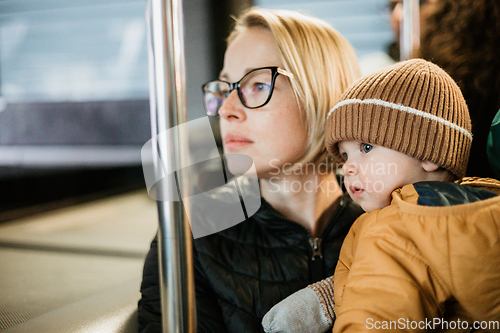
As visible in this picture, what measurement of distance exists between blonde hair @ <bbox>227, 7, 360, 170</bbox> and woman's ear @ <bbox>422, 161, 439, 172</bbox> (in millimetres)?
297

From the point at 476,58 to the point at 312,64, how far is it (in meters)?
0.41

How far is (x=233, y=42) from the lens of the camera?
1007 mm

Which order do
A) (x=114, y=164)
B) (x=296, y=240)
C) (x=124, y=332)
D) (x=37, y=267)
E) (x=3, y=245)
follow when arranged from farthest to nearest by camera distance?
(x=114, y=164)
(x=3, y=245)
(x=37, y=267)
(x=296, y=240)
(x=124, y=332)

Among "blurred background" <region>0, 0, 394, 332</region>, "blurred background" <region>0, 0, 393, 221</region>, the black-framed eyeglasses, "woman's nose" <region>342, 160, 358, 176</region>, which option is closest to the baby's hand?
"woman's nose" <region>342, 160, 358, 176</region>

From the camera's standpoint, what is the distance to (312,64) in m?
0.93

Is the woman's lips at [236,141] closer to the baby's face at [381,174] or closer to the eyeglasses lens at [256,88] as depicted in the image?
the eyeglasses lens at [256,88]

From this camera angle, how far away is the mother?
84 cm

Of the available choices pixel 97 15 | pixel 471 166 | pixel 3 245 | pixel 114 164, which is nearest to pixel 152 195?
pixel 471 166

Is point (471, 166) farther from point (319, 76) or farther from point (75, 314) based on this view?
point (75, 314)

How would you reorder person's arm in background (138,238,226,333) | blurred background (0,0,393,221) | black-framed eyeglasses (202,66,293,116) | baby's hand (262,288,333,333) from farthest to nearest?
1. blurred background (0,0,393,221)
2. black-framed eyeglasses (202,66,293,116)
3. person's arm in background (138,238,226,333)
4. baby's hand (262,288,333,333)

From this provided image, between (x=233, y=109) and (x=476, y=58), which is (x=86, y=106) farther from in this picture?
(x=476, y=58)

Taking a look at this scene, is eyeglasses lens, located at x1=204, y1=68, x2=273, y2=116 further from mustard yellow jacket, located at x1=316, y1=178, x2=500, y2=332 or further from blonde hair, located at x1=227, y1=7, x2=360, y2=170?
mustard yellow jacket, located at x1=316, y1=178, x2=500, y2=332

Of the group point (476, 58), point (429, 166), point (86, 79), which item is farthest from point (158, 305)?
point (86, 79)

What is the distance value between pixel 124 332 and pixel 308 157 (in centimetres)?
57
